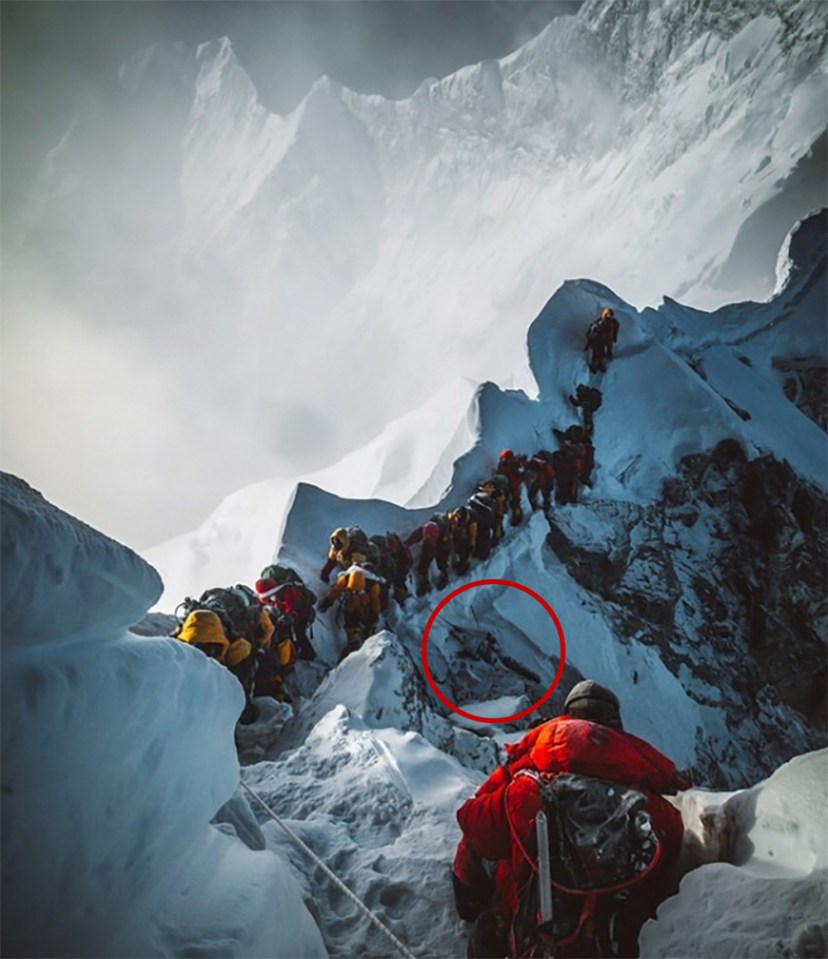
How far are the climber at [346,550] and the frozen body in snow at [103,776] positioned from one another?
606cm

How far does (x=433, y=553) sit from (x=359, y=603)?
6.34 ft

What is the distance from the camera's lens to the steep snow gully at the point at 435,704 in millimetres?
1483

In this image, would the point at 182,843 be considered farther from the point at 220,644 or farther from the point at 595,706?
the point at 220,644

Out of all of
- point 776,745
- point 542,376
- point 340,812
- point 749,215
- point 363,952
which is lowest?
point 776,745

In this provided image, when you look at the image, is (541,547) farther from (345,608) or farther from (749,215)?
(749,215)

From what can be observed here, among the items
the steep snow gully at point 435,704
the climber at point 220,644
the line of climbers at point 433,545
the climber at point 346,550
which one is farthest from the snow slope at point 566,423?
the climber at point 220,644

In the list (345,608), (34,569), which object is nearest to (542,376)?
(345,608)

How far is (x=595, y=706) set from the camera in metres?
2.53

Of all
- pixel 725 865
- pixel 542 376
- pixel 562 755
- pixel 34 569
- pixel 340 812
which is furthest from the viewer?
pixel 542 376

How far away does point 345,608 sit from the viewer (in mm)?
7520

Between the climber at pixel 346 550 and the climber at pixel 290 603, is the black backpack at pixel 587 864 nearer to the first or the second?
the climber at pixel 290 603

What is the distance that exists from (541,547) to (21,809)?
395 inches

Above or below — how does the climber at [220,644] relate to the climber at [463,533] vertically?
below

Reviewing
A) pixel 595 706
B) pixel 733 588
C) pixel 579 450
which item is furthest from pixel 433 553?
pixel 733 588
